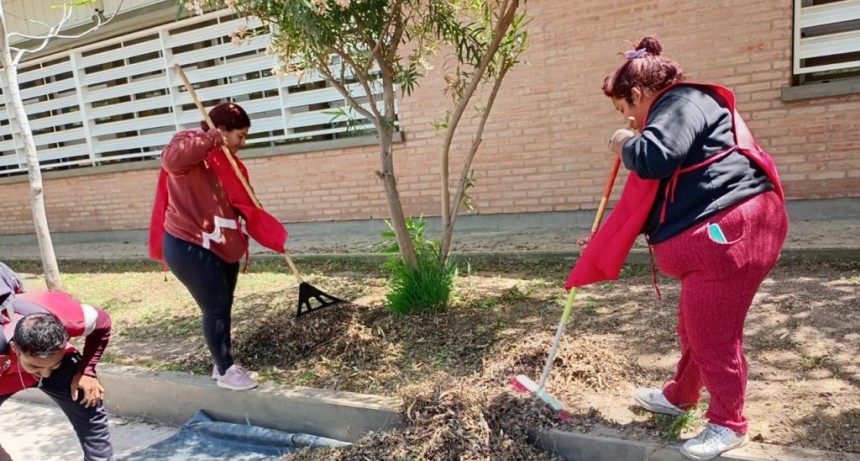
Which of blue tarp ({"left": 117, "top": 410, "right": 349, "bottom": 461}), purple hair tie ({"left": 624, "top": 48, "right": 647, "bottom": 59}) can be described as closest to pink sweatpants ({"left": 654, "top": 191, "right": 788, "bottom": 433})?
purple hair tie ({"left": 624, "top": 48, "right": 647, "bottom": 59})

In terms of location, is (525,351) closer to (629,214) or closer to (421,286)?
(421,286)

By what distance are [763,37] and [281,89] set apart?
602 centimetres

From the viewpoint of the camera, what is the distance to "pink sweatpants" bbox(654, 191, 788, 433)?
2.09m

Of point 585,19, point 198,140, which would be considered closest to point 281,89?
point 585,19

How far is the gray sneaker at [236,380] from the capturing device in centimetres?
348

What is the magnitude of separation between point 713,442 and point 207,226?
279 cm

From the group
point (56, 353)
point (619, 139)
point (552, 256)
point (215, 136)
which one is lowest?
point (552, 256)

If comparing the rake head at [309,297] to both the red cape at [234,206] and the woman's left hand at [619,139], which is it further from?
the woman's left hand at [619,139]

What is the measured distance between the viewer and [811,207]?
5953 mm

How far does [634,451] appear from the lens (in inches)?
98.7

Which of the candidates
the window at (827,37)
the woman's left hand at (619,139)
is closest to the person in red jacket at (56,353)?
the woman's left hand at (619,139)

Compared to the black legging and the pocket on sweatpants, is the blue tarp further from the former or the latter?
the pocket on sweatpants

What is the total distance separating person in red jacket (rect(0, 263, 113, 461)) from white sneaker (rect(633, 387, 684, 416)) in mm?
2561

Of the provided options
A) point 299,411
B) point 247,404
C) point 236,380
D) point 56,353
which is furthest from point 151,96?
point 56,353
